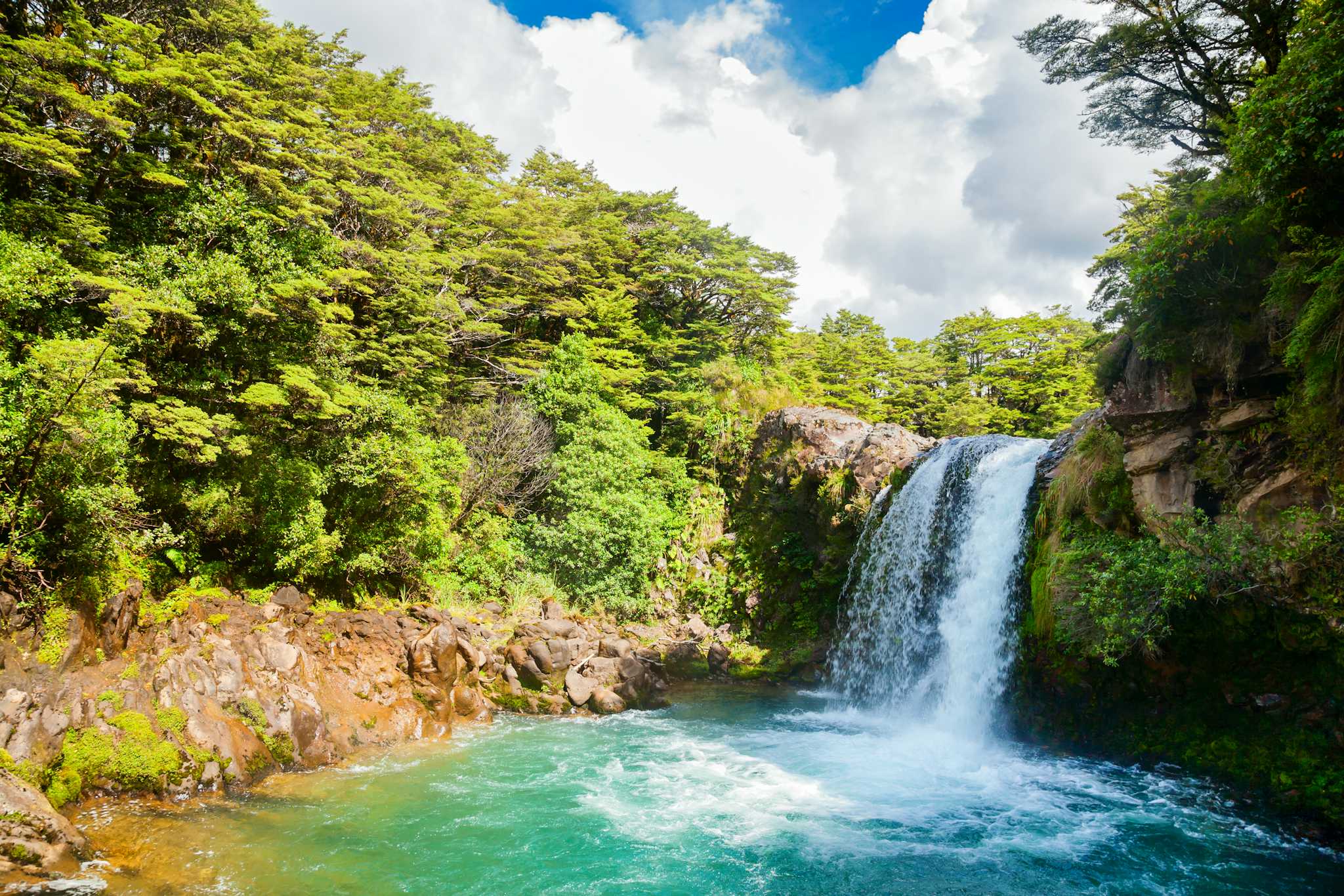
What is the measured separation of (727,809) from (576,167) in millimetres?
28022

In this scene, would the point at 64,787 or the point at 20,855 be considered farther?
the point at 64,787

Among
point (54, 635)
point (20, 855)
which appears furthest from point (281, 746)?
point (20, 855)

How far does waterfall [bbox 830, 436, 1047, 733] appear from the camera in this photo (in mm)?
13398

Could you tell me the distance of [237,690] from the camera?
1042 cm

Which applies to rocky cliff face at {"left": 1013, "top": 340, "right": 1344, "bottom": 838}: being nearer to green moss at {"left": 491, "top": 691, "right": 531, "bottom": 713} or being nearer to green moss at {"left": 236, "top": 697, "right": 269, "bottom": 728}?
green moss at {"left": 491, "top": 691, "right": 531, "bottom": 713}

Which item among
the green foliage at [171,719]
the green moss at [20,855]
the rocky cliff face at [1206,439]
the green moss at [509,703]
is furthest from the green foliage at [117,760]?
the rocky cliff face at [1206,439]

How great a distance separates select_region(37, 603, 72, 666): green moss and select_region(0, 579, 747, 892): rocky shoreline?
0.02m

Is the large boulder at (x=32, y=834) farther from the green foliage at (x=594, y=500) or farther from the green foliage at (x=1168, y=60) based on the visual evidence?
the green foliage at (x=1168, y=60)

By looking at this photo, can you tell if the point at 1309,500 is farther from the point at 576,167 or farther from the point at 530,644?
the point at 576,167

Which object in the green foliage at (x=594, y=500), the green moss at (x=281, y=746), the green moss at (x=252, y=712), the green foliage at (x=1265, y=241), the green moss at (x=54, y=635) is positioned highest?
the green foliage at (x=1265, y=241)

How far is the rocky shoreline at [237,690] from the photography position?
786 centimetres

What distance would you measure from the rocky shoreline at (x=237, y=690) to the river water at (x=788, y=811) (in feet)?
1.84

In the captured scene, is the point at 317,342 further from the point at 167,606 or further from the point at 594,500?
the point at 594,500

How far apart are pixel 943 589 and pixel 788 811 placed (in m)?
7.08
